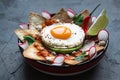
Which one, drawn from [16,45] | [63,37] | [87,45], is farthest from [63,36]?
[16,45]

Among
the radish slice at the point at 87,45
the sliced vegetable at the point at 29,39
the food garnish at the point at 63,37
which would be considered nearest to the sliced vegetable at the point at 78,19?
the food garnish at the point at 63,37

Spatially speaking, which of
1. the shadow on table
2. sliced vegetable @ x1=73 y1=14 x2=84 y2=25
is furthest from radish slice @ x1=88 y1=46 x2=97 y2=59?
sliced vegetable @ x1=73 y1=14 x2=84 y2=25

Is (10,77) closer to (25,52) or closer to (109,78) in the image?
(25,52)

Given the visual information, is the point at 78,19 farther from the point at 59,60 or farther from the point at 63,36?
the point at 59,60

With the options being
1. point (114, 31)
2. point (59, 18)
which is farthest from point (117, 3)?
point (59, 18)

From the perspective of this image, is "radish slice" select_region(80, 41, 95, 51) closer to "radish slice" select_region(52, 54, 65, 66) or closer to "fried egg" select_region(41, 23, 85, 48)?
"fried egg" select_region(41, 23, 85, 48)

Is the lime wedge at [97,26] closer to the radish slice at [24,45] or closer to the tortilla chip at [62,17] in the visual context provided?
the tortilla chip at [62,17]
